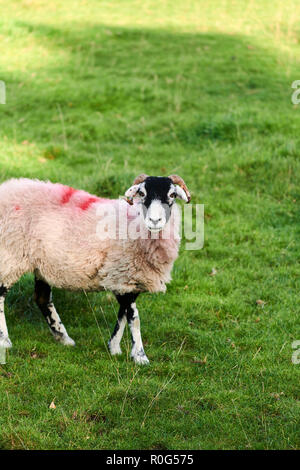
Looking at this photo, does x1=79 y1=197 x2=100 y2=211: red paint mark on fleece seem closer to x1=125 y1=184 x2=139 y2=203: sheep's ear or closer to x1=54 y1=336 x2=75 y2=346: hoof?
x1=125 y1=184 x2=139 y2=203: sheep's ear

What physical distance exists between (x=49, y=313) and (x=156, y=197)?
1686mm

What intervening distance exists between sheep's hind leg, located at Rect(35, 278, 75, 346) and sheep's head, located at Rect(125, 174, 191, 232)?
1.35 metres

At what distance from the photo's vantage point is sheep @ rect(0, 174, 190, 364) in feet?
17.4

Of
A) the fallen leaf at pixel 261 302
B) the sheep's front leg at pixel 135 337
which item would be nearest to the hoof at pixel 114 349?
the sheep's front leg at pixel 135 337

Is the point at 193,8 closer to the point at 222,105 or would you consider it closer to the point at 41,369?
the point at 222,105

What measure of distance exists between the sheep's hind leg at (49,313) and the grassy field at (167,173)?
0.15m

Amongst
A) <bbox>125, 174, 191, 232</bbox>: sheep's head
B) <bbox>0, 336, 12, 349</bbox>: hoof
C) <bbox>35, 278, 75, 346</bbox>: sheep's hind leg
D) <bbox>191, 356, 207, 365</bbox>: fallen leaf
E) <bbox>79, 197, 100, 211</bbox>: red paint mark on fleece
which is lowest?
<bbox>191, 356, 207, 365</bbox>: fallen leaf

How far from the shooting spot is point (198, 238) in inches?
306

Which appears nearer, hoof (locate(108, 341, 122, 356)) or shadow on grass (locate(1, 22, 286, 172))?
hoof (locate(108, 341, 122, 356))

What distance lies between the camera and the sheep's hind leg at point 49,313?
5.56m

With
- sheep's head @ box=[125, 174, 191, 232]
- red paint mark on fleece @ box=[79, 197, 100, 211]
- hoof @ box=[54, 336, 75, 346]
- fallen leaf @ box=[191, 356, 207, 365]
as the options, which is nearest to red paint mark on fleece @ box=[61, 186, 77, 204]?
red paint mark on fleece @ box=[79, 197, 100, 211]

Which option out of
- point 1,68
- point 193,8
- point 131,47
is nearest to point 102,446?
point 1,68

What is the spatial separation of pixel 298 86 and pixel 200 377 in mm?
9055

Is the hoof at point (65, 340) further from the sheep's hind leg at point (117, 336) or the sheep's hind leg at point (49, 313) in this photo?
the sheep's hind leg at point (117, 336)
